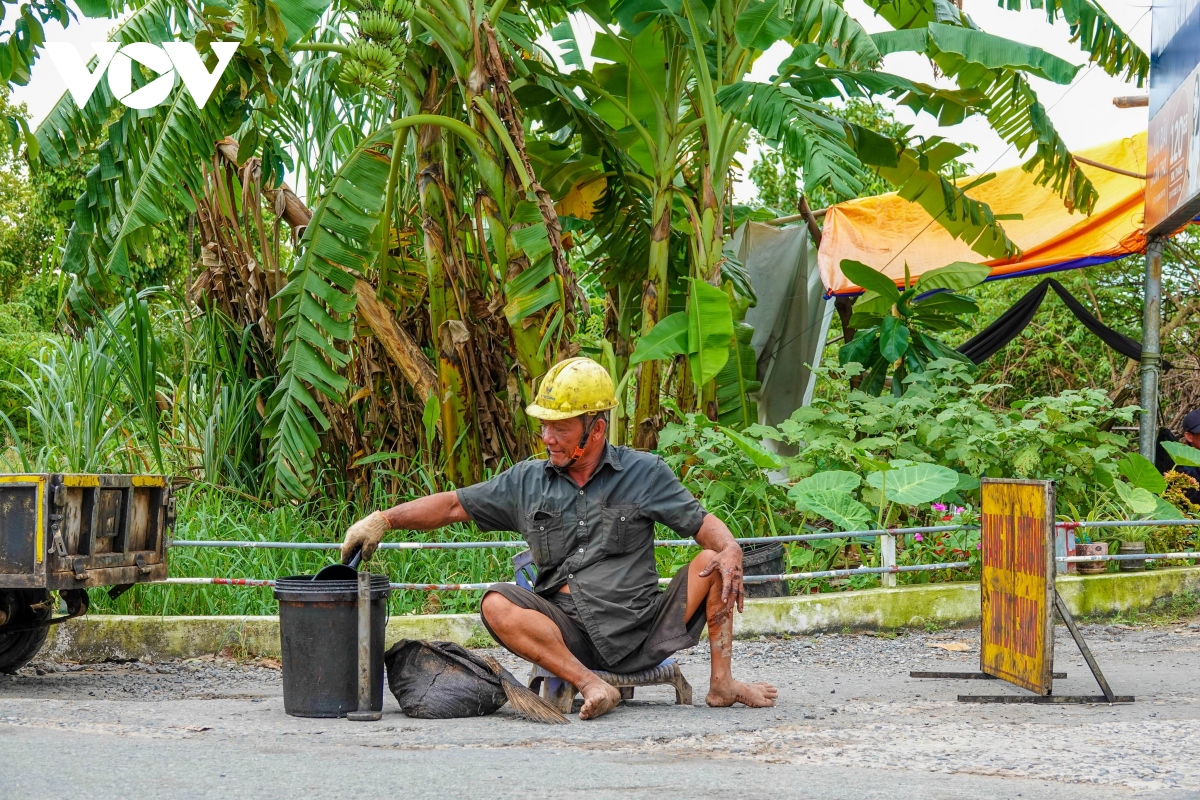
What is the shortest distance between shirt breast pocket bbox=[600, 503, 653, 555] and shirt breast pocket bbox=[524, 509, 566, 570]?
19 cm

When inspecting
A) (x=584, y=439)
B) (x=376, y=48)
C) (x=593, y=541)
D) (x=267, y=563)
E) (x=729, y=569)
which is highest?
(x=376, y=48)

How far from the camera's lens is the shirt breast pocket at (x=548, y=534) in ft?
17.9

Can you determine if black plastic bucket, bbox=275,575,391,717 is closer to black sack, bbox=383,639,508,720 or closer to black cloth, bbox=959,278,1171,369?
black sack, bbox=383,639,508,720

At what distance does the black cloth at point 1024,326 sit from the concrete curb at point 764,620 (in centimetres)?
347

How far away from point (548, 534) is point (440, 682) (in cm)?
80

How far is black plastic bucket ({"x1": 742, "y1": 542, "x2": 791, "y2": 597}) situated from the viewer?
8297 millimetres

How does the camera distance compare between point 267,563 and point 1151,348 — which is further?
point 1151,348

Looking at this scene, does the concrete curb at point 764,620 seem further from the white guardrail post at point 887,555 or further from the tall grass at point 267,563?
the tall grass at point 267,563

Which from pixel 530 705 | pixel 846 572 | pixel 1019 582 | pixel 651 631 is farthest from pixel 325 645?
pixel 846 572

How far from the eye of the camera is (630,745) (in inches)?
185

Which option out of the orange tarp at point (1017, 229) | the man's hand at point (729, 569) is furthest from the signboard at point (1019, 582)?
the orange tarp at point (1017, 229)

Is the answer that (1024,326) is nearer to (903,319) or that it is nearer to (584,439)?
(903,319)

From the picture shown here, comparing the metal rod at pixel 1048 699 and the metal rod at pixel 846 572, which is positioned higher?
the metal rod at pixel 846 572

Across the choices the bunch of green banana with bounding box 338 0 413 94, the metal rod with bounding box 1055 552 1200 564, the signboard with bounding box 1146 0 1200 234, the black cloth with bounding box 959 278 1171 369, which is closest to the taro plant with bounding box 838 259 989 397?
the black cloth with bounding box 959 278 1171 369
